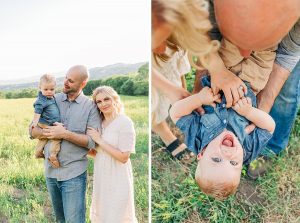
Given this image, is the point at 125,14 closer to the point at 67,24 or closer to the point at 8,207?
the point at 67,24

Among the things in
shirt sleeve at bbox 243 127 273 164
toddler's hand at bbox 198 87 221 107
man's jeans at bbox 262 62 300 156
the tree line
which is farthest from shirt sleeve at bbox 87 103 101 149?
man's jeans at bbox 262 62 300 156

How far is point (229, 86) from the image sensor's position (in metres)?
4.15

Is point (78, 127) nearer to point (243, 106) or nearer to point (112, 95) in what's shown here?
point (112, 95)

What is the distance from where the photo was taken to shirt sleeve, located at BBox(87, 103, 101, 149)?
160 inches

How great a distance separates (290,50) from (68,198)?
5.14 feet

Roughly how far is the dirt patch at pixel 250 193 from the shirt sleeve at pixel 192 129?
13.9 inches

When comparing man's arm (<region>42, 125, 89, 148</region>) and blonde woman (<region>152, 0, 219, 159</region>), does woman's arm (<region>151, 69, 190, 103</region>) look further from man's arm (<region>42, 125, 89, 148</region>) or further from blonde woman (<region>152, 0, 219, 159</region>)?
man's arm (<region>42, 125, 89, 148</region>)

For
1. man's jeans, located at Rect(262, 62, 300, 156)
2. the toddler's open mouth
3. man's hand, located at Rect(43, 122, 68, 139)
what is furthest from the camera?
man's jeans, located at Rect(262, 62, 300, 156)

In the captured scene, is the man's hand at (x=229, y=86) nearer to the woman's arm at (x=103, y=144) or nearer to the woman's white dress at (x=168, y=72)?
the woman's white dress at (x=168, y=72)

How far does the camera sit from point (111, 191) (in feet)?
13.4

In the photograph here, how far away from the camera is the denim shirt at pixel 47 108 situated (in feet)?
13.1

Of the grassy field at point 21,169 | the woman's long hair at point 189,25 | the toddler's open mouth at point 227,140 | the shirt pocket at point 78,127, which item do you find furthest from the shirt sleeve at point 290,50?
the shirt pocket at point 78,127

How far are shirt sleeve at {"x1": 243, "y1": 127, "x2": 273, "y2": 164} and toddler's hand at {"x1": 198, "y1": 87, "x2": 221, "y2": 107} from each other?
0.29 meters

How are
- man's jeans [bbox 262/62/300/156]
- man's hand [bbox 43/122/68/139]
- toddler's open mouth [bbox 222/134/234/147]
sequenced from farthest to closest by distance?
man's jeans [bbox 262/62/300/156], toddler's open mouth [bbox 222/134/234/147], man's hand [bbox 43/122/68/139]
